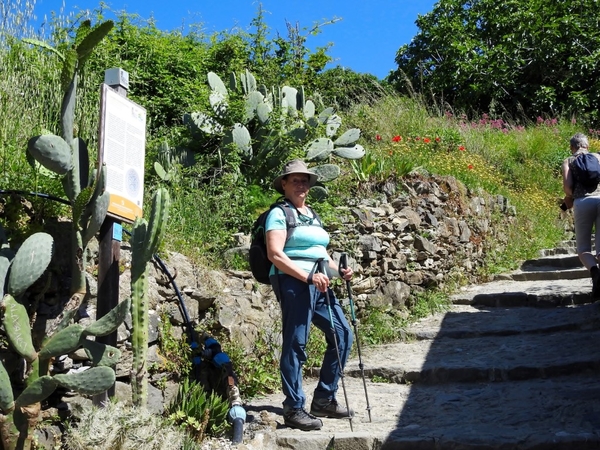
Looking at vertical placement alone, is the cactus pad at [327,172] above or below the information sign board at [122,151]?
above

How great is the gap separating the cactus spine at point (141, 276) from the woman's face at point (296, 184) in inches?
40.1

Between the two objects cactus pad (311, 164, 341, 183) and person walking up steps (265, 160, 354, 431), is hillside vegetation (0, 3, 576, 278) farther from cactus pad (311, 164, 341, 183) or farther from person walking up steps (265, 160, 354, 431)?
person walking up steps (265, 160, 354, 431)

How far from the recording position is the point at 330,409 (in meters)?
5.34

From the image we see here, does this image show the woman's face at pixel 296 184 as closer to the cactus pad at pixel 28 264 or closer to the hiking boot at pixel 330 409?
the hiking boot at pixel 330 409

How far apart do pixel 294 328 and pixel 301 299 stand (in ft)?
0.66

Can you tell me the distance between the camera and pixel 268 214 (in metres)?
5.16

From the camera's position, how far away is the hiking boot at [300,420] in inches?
201

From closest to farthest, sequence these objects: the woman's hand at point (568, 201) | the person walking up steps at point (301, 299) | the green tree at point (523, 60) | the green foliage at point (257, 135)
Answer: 1. the person walking up steps at point (301, 299)
2. the woman's hand at point (568, 201)
3. the green foliage at point (257, 135)
4. the green tree at point (523, 60)

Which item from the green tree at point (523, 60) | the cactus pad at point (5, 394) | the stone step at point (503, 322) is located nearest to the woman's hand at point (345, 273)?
the cactus pad at point (5, 394)

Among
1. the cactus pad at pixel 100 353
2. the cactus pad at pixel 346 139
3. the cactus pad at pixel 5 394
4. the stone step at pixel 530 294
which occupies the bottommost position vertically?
the cactus pad at pixel 5 394

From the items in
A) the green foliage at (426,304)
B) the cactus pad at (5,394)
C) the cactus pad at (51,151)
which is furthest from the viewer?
the green foliage at (426,304)

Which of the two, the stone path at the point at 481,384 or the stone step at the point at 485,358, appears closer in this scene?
the stone path at the point at 481,384

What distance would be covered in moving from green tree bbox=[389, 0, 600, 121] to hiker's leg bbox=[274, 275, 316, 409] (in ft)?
49.0

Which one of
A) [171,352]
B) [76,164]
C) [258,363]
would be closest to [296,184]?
[76,164]
